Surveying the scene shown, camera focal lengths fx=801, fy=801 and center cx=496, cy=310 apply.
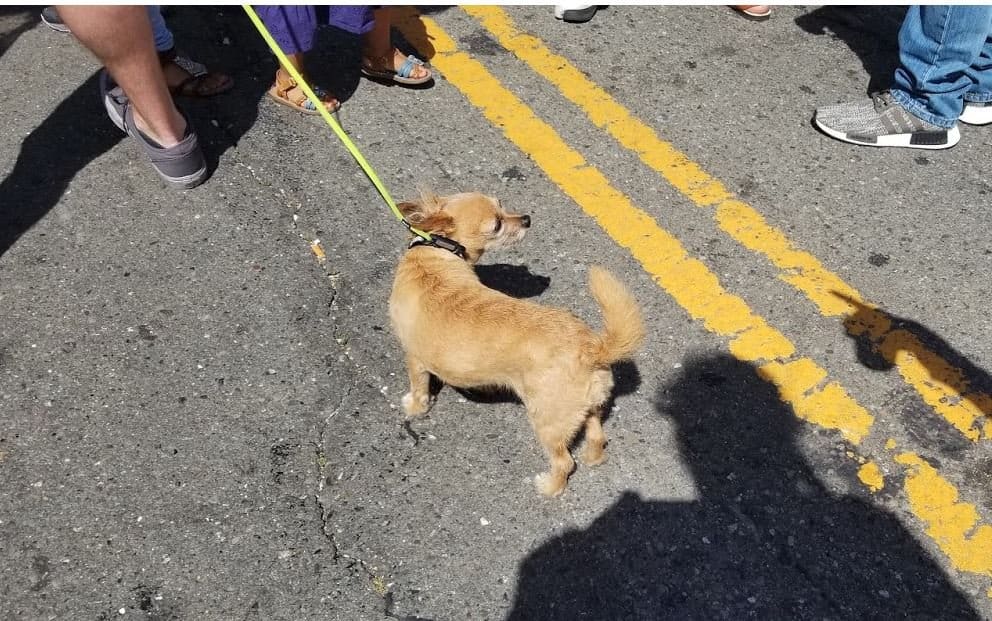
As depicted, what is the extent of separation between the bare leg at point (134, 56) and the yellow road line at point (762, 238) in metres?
2.09

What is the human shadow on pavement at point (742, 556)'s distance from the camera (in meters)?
2.60

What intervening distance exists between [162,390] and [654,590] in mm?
2004

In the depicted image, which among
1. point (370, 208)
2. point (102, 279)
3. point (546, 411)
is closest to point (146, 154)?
point (102, 279)

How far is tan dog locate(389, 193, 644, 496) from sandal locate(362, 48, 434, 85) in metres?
1.61

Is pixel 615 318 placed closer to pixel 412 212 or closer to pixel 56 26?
pixel 412 212

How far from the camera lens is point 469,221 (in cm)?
314

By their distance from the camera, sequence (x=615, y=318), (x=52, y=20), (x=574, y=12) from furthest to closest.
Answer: (x=574, y=12) → (x=52, y=20) → (x=615, y=318)

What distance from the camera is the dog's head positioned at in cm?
309

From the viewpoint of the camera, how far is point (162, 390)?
3.16 meters

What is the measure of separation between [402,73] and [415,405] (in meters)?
2.21

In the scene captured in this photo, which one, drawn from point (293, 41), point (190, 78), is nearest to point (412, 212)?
point (293, 41)

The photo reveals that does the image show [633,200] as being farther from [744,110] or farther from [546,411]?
[546,411]

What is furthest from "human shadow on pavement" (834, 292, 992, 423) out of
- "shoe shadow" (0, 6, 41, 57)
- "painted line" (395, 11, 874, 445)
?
"shoe shadow" (0, 6, 41, 57)

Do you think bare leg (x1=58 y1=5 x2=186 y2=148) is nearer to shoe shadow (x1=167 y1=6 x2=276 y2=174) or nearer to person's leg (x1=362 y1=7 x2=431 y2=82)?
shoe shadow (x1=167 y1=6 x2=276 y2=174)
